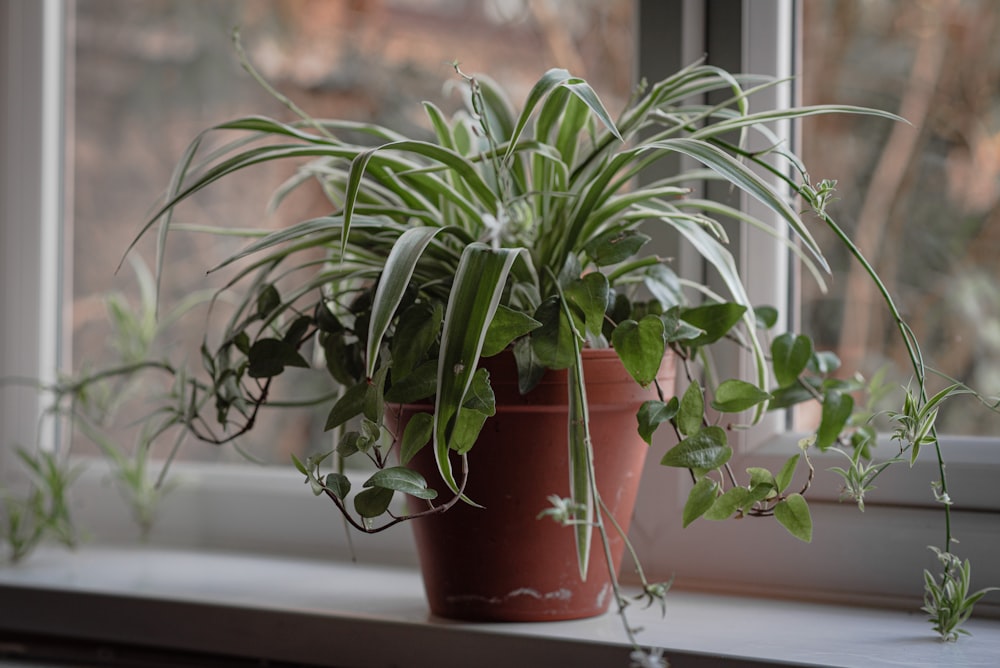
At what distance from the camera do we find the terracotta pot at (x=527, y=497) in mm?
747

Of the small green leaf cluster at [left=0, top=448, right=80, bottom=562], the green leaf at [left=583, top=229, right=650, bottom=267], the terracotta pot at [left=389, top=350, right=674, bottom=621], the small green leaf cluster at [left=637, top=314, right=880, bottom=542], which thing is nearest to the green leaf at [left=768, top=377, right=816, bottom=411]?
the small green leaf cluster at [left=637, top=314, right=880, bottom=542]

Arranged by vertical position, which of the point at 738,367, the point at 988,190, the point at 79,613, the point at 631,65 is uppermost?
the point at 631,65

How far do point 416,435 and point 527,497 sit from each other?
0.42 feet

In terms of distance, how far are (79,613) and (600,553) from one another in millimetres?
560

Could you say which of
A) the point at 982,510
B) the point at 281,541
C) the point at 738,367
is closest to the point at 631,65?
the point at 738,367

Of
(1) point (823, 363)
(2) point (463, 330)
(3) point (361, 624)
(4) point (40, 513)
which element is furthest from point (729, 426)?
(4) point (40, 513)

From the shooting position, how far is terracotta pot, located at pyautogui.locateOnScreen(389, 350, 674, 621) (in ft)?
2.45

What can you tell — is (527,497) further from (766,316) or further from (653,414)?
(766,316)

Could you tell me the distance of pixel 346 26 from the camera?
126 cm

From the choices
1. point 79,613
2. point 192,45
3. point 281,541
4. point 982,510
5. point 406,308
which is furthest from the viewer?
point 192,45

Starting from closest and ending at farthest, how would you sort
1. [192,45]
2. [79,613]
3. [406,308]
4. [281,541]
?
[406,308]
[79,613]
[281,541]
[192,45]

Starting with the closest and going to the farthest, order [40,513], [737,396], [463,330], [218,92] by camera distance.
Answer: [463,330]
[737,396]
[40,513]
[218,92]

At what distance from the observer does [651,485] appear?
3.23 ft

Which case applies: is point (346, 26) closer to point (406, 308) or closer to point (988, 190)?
point (406, 308)
